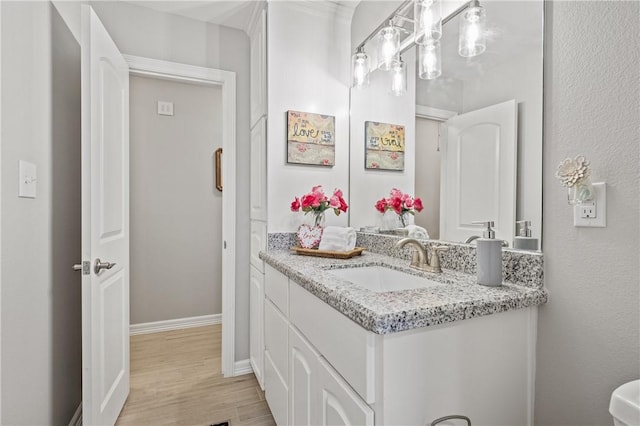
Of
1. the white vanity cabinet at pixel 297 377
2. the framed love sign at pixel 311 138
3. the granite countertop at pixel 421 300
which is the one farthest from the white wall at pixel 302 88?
the granite countertop at pixel 421 300

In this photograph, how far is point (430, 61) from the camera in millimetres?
1438

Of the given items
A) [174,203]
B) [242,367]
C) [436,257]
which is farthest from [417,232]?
[174,203]

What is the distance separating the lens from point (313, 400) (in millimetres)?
1062

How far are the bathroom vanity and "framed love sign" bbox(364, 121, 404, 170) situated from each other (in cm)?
77

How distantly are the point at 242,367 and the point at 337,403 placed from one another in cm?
153

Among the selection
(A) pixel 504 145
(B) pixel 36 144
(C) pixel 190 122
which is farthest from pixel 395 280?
(C) pixel 190 122

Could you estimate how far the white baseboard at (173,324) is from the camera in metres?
2.88

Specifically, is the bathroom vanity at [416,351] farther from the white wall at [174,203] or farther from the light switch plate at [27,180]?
the white wall at [174,203]

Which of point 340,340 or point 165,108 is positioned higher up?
point 165,108

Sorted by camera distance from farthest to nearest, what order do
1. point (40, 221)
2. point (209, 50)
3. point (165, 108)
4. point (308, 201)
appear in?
1. point (165, 108)
2. point (209, 50)
3. point (308, 201)
4. point (40, 221)

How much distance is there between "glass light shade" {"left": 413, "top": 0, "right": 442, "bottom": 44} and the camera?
4.50 feet

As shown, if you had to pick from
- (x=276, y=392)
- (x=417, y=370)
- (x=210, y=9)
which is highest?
(x=210, y=9)

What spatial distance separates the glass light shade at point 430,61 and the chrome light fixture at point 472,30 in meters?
0.15

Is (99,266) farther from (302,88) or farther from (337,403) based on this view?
(302,88)
